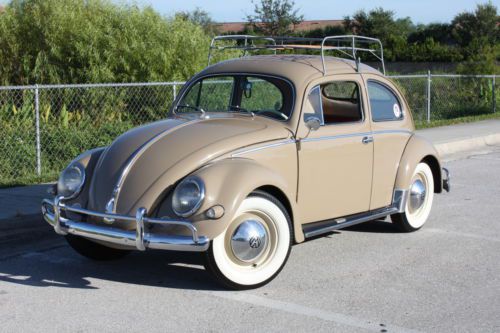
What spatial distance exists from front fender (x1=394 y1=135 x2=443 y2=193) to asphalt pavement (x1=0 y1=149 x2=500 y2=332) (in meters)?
0.56

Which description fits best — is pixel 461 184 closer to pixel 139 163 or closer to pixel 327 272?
pixel 327 272

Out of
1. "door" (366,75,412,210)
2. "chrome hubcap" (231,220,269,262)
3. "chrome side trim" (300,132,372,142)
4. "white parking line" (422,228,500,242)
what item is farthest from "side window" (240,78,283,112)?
"white parking line" (422,228,500,242)

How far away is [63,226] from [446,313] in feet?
9.34

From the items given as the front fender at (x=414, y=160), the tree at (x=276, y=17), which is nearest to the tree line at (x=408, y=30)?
the tree at (x=276, y=17)

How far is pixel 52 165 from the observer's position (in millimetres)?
10602

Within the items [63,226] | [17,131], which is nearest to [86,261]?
[63,226]

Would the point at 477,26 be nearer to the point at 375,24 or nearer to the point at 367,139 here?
the point at 375,24

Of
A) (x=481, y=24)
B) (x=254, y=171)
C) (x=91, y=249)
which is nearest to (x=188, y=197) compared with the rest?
(x=254, y=171)

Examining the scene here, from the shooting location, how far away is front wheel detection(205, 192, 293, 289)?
536 centimetres

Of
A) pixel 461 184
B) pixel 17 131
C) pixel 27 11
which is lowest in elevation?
pixel 461 184

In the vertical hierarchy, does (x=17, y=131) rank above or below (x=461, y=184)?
above

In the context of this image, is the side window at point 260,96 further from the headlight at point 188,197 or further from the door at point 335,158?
the headlight at point 188,197

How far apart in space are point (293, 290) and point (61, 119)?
271 inches

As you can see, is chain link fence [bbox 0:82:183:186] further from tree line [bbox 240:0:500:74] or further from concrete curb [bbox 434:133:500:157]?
tree line [bbox 240:0:500:74]
